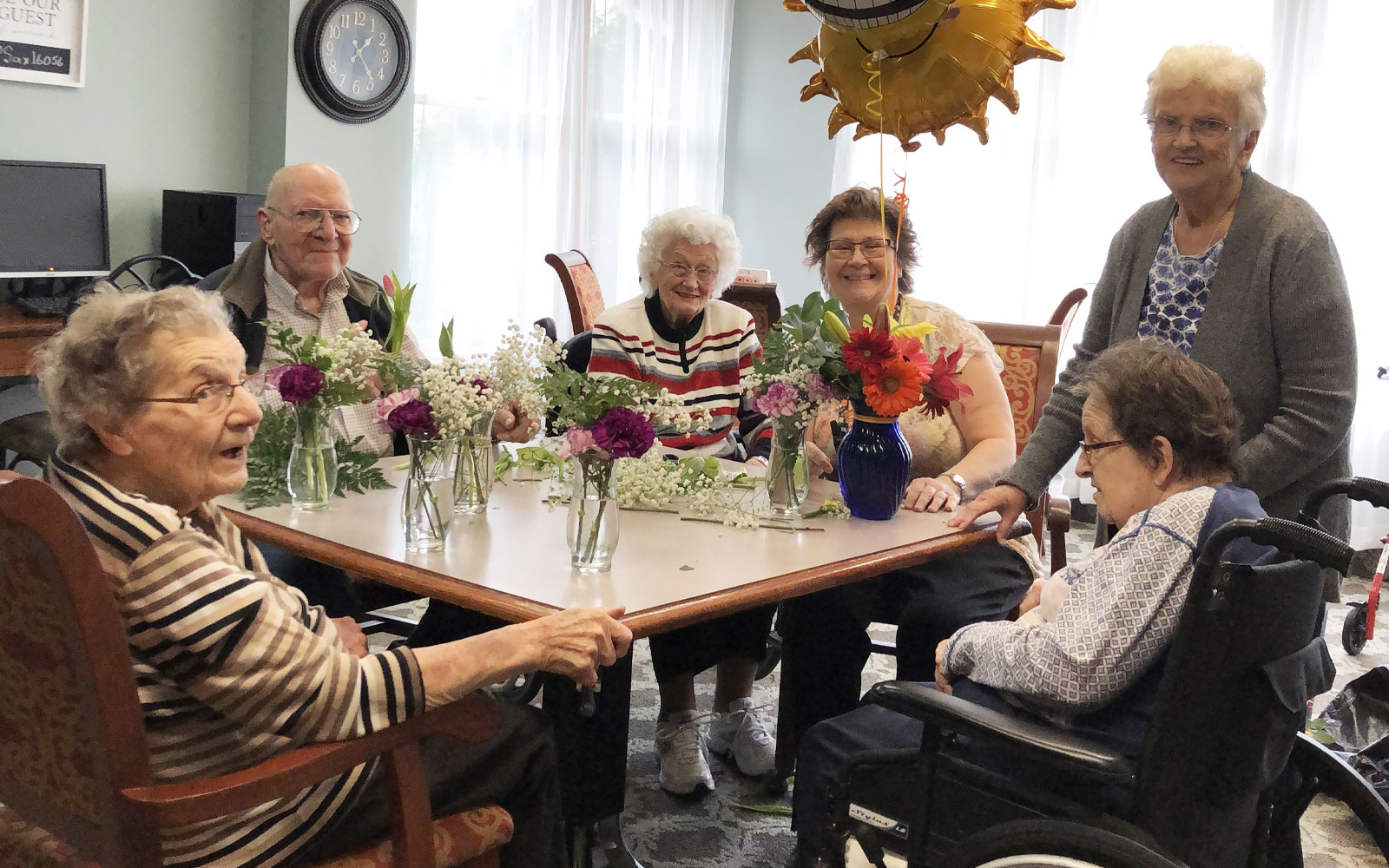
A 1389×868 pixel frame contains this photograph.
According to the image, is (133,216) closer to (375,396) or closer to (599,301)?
(599,301)

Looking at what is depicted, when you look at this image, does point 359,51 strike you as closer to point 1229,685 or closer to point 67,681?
point 67,681

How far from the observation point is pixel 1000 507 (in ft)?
7.56

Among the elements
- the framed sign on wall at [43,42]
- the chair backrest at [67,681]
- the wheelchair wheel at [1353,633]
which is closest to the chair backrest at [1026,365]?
the wheelchair wheel at [1353,633]

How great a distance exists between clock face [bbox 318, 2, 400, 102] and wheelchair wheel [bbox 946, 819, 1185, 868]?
4.10 meters

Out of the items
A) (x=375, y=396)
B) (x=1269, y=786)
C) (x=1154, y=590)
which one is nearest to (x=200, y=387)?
(x=375, y=396)

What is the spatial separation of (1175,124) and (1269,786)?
1.16 meters

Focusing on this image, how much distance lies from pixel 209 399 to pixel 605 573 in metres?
0.64

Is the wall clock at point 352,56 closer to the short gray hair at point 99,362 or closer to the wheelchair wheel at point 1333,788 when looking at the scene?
the short gray hair at point 99,362

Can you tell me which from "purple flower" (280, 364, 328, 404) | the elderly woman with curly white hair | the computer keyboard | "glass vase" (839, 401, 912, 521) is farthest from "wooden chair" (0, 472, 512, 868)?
the computer keyboard

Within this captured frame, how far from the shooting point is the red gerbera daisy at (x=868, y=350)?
2.13 metres

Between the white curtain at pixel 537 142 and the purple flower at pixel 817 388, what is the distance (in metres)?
3.40

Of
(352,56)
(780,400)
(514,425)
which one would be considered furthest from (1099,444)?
(352,56)

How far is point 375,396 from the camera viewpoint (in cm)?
217

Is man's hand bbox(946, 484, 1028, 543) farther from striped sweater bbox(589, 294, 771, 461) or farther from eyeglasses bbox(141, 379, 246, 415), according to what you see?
eyeglasses bbox(141, 379, 246, 415)
